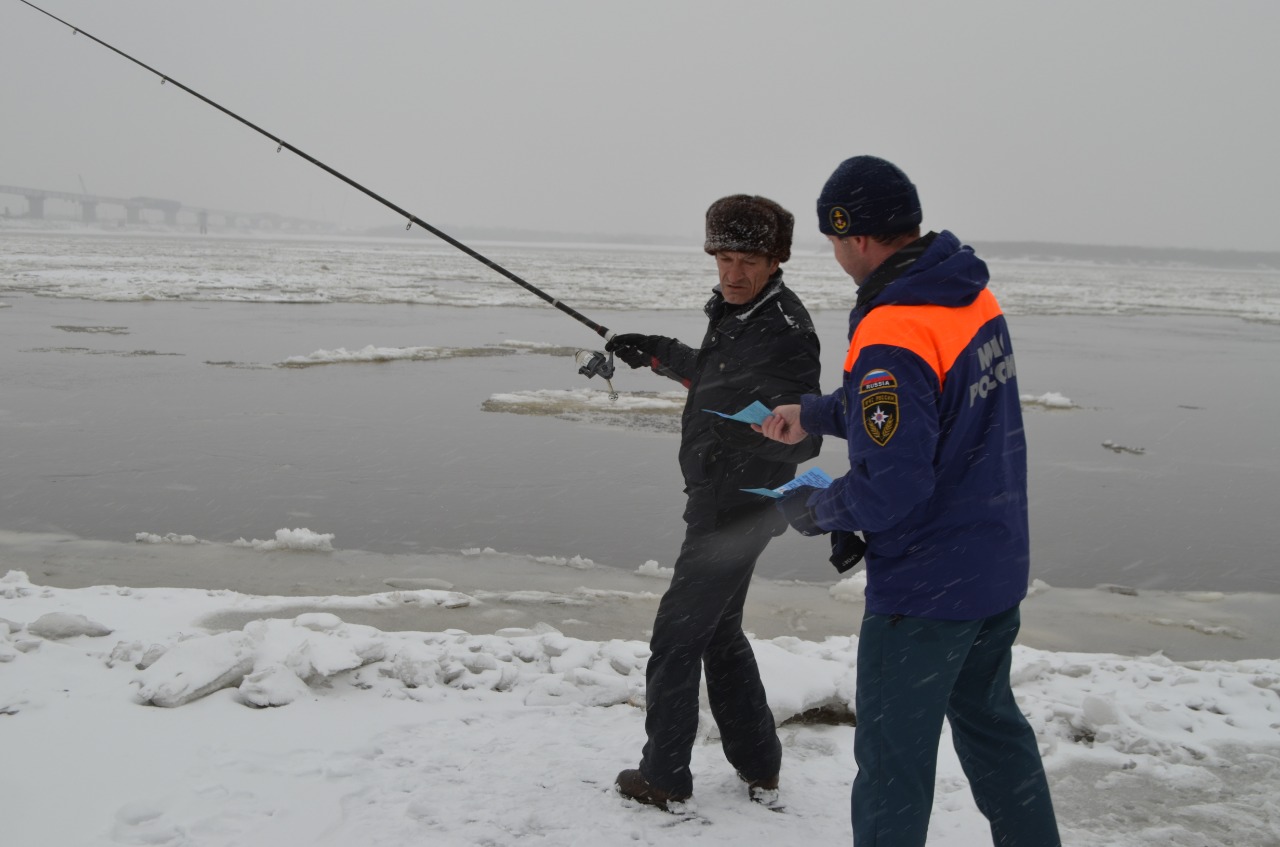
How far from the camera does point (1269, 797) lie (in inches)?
125

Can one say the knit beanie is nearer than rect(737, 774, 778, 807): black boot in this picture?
Yes

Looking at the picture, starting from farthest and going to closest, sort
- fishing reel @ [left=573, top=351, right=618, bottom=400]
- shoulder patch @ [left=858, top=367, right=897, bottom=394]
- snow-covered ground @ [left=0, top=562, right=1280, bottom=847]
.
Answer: fishing reel @ [left=573, top=351, right=618, bottom=400], snow-covered ground @ [left=0, top=562, right=1280, bottom=847], shoulder patch @ [left=858, top=367, right=897, bottom=394]

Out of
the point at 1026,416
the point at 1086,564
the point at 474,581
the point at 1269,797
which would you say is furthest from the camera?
the point at 1026,416

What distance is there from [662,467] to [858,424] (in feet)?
20.6

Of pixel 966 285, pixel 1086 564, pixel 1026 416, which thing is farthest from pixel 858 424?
pixel 1026 416

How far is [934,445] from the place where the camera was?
78.9 inches

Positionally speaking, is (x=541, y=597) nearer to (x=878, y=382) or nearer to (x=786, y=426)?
(x=786, y=426)

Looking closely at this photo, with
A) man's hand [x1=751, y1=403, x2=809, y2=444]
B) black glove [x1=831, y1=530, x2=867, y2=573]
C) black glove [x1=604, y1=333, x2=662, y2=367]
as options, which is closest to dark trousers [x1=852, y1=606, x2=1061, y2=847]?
black glove [x1=831, y1=530, x2=867, y2=573]

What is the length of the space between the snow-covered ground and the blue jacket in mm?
1084

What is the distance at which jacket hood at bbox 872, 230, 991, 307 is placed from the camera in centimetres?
202

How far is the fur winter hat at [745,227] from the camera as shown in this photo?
2.71 metres

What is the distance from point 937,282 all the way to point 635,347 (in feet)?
4.98

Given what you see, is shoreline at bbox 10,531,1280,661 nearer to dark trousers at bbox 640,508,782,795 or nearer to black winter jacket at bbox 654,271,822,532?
dark trousers at bbox 640,508,782,795

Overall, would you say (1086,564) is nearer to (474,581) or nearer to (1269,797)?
(1269,797)
